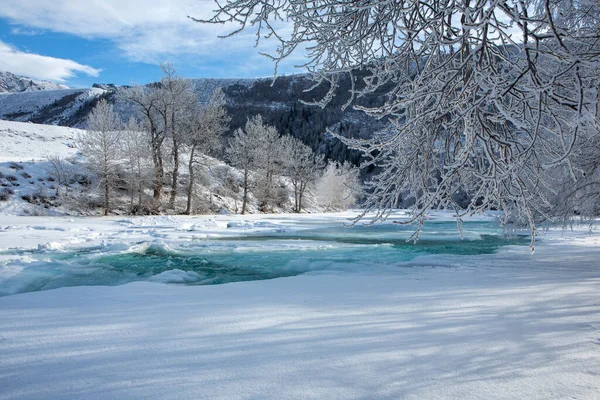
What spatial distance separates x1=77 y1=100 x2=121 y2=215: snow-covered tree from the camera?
20.6 metres

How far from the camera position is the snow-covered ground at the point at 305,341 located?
6.57 ft

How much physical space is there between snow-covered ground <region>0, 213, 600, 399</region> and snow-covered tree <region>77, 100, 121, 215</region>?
18.4 meters

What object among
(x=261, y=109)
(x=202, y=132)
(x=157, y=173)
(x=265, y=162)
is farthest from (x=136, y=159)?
(x=261, y=109)

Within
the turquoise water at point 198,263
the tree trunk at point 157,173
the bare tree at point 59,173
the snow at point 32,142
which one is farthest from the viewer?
the snow at point 32,142

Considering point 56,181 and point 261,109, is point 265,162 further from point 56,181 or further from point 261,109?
point 261,109

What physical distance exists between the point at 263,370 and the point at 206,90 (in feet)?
403

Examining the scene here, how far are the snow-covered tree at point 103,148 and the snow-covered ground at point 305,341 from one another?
60.3 feet

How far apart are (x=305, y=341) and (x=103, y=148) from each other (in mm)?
21606

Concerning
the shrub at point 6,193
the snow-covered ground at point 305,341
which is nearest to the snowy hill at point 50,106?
the shrub at point 6,193

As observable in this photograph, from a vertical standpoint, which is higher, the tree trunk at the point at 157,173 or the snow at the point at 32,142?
the snow at the point at 32,142

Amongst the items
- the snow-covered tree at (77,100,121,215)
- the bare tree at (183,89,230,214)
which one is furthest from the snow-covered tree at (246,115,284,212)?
the snow-covered tree at (77,100,121,215)

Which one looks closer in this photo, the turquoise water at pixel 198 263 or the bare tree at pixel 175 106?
the turquoise water at pixel 198 263

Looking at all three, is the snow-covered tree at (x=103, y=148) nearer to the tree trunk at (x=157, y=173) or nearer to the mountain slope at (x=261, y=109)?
the tree trunk at (x=157, y=173)

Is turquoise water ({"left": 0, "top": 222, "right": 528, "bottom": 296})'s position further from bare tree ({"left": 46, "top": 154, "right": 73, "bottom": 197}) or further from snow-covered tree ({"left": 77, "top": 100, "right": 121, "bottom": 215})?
bare tree ({"left": 46, "top": 154, "right": 73, "bottom": 197})
